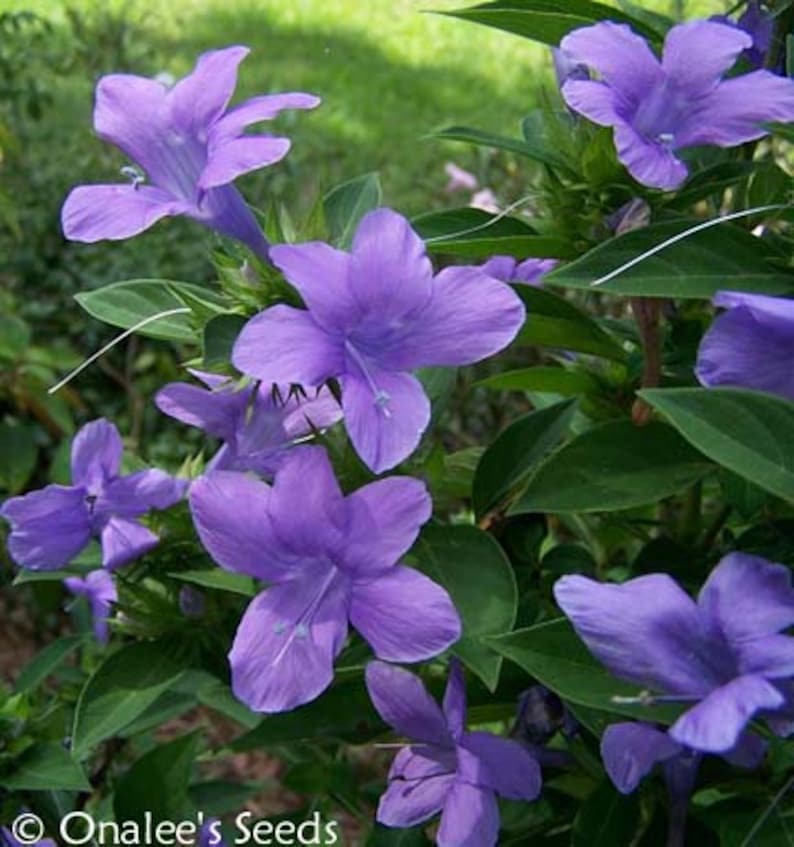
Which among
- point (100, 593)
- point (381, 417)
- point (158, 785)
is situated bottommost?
point (158, 785)

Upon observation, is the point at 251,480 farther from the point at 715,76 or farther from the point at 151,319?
the point at 715,76

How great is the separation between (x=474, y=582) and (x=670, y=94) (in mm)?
286

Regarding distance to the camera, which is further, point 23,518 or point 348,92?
point 348,92

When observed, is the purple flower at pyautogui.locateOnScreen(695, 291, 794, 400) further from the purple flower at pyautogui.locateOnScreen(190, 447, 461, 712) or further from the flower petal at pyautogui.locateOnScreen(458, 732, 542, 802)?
the flower petal at pyautogui.locateOnScreen(458, 732, 542, 802)

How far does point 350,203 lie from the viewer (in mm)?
999

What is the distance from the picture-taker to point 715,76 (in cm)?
86

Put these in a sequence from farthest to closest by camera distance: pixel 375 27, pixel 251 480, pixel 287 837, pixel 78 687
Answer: pixel 375 27
pixel 78 687
pixel 287 837
pixel 251 480

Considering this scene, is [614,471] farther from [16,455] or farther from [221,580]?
[16,455]

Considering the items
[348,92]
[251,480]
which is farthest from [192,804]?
[348,92]

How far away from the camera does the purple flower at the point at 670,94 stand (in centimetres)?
84

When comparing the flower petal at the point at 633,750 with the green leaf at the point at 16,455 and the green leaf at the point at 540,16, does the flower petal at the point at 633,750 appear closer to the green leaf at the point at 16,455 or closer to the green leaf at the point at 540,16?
the green leaf at the point at 540,16

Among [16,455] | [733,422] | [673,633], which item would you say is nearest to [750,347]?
[733,422]

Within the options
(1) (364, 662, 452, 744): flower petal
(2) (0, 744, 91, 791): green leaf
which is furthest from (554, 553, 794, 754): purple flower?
(2) (0, 744, 91, 791): green leaf

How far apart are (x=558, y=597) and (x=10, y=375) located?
2.12 meters
